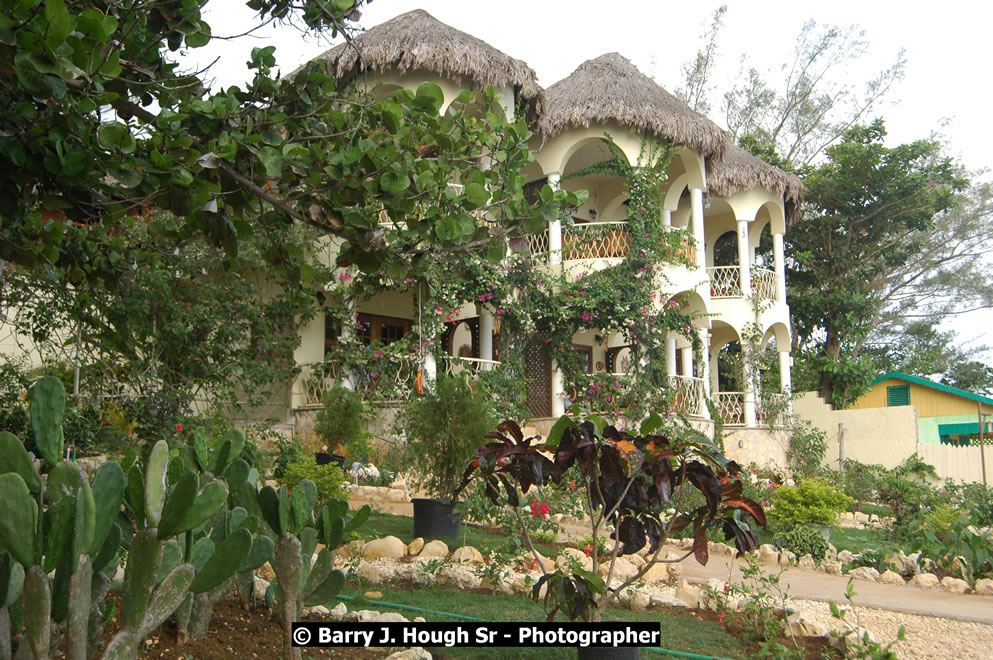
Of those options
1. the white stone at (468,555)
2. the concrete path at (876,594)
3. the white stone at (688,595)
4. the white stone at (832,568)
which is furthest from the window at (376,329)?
the white stone at (688,595)

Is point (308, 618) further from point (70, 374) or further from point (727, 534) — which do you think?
point (70, 374)

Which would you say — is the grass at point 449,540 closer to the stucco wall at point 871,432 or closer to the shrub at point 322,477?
the shrub at point 322,477

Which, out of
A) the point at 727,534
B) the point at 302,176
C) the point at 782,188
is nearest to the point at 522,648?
the point at 727,534

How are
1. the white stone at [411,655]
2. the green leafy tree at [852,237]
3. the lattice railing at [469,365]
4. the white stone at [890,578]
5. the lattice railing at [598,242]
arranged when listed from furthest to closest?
the green leafy tree at [852,237]
the lattice railing at [598,242]
the lattice railing at [469,365]
the white stone at [890,578]
the white stone at [411,655]

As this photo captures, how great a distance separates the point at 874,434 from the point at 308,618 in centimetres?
1824

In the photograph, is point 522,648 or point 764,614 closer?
point 522,648

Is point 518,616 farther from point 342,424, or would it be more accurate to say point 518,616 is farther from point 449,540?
point 342,424

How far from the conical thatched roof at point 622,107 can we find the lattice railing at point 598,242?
185cm

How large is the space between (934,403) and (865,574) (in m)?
18.8

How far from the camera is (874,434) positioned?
19.4m

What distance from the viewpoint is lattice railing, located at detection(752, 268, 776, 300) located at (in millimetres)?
18969

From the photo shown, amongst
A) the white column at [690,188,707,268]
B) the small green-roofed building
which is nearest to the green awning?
the small green-roofed building

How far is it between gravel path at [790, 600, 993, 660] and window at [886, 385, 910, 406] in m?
20.6

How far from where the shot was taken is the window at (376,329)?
1558 cm
